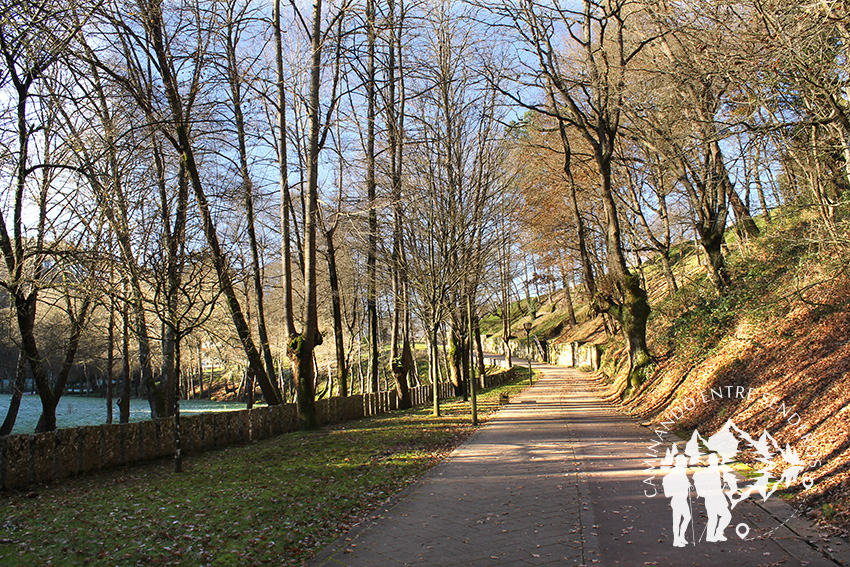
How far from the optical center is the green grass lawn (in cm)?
488

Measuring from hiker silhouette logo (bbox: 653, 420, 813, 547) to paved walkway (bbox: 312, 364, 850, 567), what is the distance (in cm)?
15

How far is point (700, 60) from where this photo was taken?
784cm

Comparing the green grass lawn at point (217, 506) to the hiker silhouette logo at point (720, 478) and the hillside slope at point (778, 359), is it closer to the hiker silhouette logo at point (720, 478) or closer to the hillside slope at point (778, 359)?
the hiker silhouette logo at point (720, 478)

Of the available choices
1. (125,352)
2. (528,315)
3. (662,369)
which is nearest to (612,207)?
(662,369)

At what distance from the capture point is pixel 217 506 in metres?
6.41

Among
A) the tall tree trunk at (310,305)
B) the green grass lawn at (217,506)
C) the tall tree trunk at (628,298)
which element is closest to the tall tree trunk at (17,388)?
the green grass lawn at (217,506)

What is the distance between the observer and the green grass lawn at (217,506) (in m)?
4.88

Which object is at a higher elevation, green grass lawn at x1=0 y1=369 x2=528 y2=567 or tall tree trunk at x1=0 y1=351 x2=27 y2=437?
tall tree trunk at x1=0 y1=351 x2=27 y2=437

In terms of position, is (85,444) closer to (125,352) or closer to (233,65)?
(125,352)

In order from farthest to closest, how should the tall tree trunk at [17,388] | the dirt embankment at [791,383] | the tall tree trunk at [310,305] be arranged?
the tall tree trunk at [310,305] < the tall tree trunk at [17,388] < the dirt embankment at [791,383]

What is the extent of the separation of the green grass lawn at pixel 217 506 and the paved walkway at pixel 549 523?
0.55 m

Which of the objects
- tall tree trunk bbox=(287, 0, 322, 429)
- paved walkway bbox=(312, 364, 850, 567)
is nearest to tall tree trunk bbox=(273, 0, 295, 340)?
tall tree trunk bbox=(287, 0, 322, 429)

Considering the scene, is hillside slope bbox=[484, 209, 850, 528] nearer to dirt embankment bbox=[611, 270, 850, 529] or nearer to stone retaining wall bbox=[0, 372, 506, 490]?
dirt embankment bbox=[611, 270, 850, 529]

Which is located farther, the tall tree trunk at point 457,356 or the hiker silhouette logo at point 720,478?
the tall tree trunk at point 457,356
